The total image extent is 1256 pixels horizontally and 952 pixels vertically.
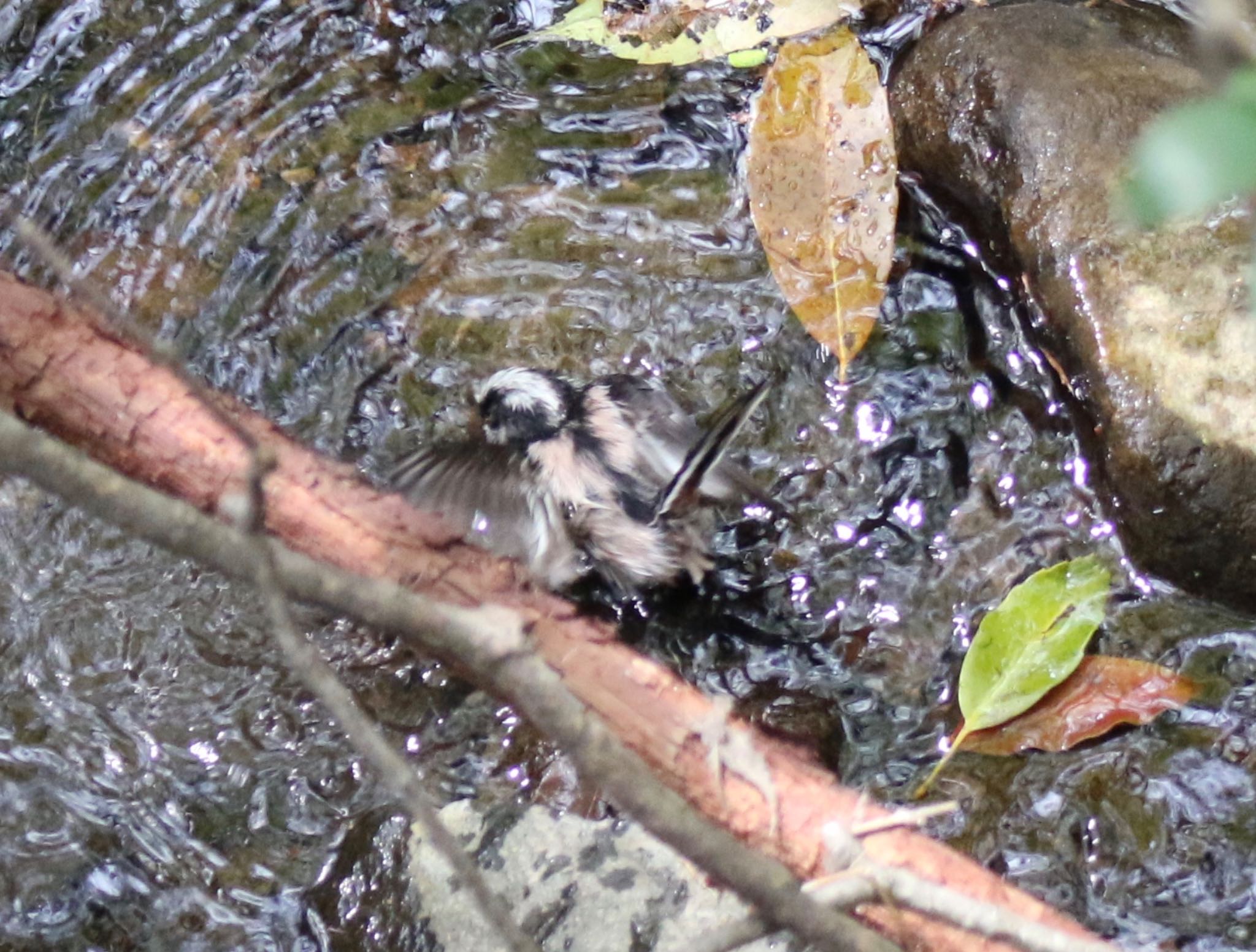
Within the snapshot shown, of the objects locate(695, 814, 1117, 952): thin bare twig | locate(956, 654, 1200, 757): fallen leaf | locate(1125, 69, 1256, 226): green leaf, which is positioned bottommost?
locate(956, 654, 1200, 757): fallen leaf

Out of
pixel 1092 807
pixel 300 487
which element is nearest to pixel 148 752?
pixel 300 487

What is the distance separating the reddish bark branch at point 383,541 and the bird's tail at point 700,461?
0.48 meters

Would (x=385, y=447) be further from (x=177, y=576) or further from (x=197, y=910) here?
(x=197, y=910)

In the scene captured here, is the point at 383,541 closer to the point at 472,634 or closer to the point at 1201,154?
the point at 472,634

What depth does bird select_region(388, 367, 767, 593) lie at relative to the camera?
2.88 metres

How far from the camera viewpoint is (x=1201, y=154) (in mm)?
774

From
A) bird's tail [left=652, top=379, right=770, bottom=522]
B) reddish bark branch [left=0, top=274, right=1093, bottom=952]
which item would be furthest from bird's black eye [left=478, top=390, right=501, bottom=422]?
reddish bark branch [left=0, top=274, right=1093, bottom=952]

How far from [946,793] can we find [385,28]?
10.7 ft

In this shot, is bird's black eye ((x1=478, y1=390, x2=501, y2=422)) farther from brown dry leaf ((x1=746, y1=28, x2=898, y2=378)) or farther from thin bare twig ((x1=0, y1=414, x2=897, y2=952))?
thin bare twig ((x1=0, y1=414, x2=897, y2=952))

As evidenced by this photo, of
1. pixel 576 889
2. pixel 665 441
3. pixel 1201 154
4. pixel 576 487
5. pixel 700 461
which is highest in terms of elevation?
pixel 1201 154

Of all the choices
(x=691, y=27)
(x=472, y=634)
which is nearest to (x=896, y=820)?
(x=472, y=634)

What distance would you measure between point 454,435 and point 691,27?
1682mm

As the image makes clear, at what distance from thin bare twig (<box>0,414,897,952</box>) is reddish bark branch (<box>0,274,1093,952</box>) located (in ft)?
1.97

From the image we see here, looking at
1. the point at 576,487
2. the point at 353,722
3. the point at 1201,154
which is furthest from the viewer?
the point at 576,487
